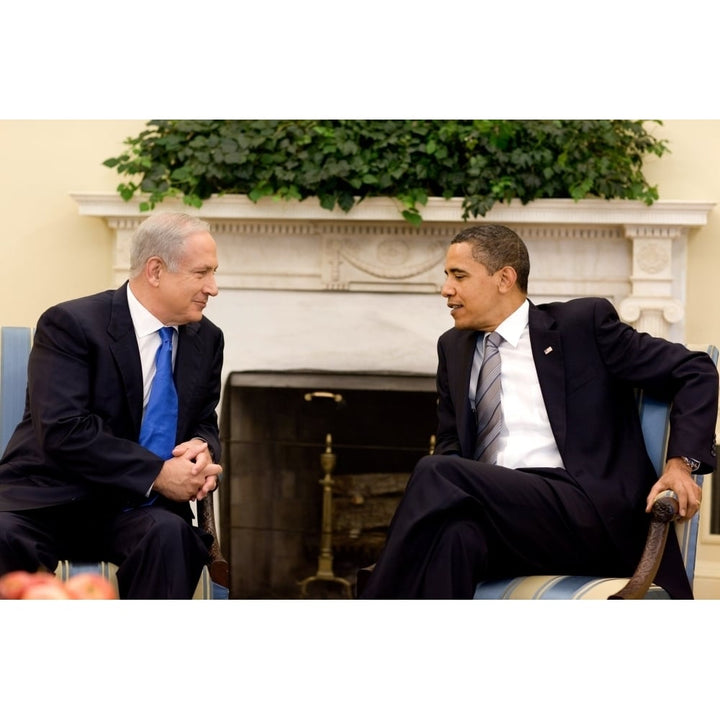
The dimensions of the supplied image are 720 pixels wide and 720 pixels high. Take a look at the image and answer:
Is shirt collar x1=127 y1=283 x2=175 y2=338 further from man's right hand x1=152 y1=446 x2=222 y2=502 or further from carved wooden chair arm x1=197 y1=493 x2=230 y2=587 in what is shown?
carved wooden chair arm x1=197 y1=493 x2=230 y2=587

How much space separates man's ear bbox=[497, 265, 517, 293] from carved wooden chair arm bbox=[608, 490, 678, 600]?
2.24 feet

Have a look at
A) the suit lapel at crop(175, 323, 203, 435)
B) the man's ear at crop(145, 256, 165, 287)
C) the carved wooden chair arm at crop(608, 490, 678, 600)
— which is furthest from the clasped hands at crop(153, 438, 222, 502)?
the carved wooden chair arm at crop(608, 490, 678, 600)

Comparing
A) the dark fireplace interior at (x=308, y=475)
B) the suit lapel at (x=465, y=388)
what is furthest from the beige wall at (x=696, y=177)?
the suit lapel at (x=465, y=388)

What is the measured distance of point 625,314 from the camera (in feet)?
13.8

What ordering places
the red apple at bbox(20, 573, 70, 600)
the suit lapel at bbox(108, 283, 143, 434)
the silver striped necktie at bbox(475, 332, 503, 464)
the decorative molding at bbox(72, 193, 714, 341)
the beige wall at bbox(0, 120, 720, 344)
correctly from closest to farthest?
the red apple at bbox(20, 573, 70, 600)
the suit lapel at bbox(108, 283, 143, 434)
the silver striped necktie at bbox(475, 332, 503, 464)
the decorative molding at bbox(72, 193, 714, 341)
the beige wall at bbox(0, 120, 720, 344)

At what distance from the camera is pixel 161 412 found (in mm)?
2711

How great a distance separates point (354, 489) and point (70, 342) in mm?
2148

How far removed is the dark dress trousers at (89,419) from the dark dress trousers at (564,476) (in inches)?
23.1

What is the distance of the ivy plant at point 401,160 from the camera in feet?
13.2

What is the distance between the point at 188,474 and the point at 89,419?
0.27m

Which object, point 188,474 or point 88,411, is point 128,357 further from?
point 188,474

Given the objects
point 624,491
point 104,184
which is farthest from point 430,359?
point 624,491

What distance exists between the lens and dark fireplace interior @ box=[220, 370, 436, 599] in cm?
457

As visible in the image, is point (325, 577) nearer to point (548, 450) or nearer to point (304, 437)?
point (304, 437)
